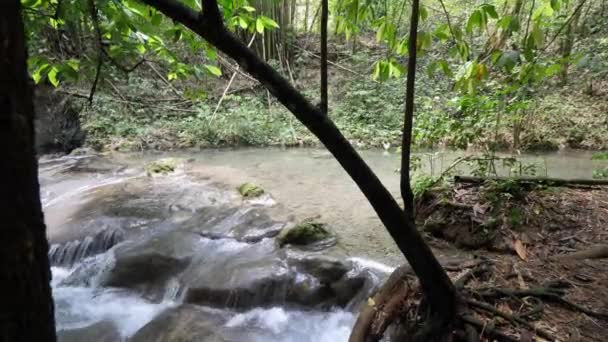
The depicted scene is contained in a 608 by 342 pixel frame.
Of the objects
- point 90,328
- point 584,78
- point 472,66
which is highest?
Result: point 584,78

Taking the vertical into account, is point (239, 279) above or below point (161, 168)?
below

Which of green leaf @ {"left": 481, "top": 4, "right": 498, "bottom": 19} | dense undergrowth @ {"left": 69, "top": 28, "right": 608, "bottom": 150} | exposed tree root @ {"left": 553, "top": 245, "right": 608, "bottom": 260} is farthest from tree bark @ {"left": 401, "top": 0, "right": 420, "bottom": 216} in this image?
dense undergrowth @ {"left": 69, "top": 28, "right": 608, "bottom": 150}

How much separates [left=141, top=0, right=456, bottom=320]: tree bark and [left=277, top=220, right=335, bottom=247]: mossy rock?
9.05ft

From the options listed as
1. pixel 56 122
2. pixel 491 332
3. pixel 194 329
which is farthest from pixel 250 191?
pixel 56 122

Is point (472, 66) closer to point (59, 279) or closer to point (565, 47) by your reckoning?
point (59, 279)

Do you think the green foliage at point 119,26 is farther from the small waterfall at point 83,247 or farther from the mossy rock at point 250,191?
the mossy rock at point 250,191

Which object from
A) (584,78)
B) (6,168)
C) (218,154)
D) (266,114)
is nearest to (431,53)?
(584,78)

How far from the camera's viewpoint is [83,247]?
4.87m

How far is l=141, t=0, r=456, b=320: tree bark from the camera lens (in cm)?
126

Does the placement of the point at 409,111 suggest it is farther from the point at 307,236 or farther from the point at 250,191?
the point at 250,191

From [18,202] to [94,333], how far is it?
3.53 m

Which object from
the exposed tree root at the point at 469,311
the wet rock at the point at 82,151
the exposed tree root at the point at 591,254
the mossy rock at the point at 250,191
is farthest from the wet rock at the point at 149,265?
the wet rock at the point at 82,151

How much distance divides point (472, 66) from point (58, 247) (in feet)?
16.0

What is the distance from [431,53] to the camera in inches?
539
